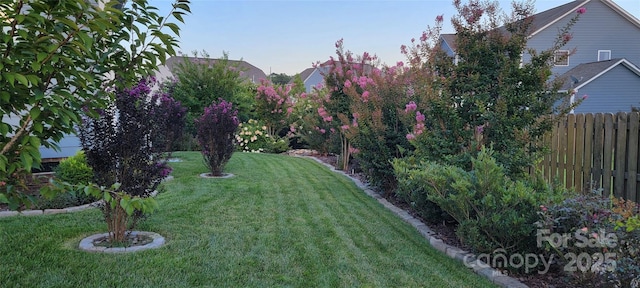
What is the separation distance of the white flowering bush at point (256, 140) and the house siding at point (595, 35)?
49.9ft

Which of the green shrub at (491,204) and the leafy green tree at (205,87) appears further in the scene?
the leafy green tree at (205,87)

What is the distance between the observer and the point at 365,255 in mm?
3850

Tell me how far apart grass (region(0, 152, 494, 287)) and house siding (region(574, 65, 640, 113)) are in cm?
1821

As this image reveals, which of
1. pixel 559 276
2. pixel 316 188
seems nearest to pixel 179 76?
pixel 316 188

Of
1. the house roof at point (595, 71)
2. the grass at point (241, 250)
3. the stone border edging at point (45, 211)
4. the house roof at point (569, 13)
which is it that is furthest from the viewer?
the house roof at point (569, 13)

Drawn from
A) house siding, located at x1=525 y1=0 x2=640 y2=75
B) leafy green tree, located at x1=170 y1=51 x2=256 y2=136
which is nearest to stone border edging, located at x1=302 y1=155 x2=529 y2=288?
leafy green tree, located at x1=170 y1=51 x2=256 y2=136

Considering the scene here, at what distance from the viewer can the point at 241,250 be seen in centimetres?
380

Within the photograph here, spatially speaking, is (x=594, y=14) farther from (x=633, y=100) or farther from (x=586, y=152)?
(x=586, y=152)

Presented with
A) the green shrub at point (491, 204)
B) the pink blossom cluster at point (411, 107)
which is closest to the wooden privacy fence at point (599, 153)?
the green shrub at point (491, 204)

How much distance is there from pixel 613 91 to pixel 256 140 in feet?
56.0

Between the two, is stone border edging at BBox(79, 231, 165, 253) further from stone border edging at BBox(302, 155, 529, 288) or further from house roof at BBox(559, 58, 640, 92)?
house roof at BBox(559, 58, 640, 92)

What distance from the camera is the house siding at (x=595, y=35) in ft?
71.9

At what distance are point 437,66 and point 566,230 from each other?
2.81m

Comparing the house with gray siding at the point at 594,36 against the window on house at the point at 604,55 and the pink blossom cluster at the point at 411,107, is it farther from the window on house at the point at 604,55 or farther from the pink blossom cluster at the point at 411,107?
the pink blossom cluster at the point at 411,107
